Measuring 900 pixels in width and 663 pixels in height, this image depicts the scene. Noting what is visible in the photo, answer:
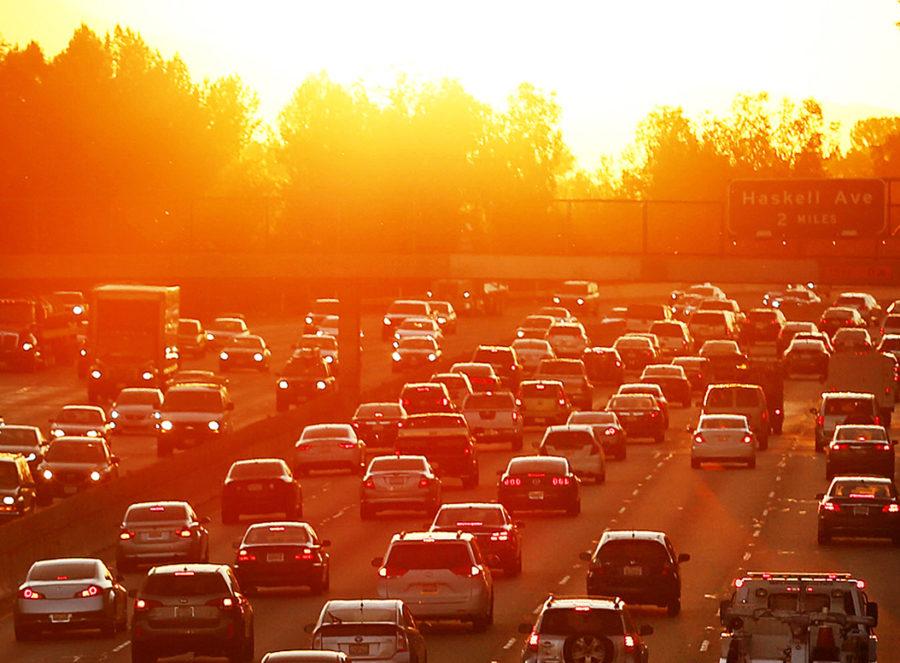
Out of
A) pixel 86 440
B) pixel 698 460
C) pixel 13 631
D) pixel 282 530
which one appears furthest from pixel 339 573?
pixel 698 460

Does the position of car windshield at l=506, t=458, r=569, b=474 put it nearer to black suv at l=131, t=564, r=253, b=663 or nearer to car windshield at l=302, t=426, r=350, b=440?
car windshield at l=302, t=426, r=350, b=440

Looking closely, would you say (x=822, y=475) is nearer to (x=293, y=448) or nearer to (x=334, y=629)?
(x=293, y=448)

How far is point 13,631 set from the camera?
38219 mm

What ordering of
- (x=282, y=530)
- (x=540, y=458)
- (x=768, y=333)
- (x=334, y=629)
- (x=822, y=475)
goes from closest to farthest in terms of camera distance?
(x=334, y=629) < (x=282, y=530) < (x=540, y=458) < (x=822, y=475) < (x=768, y=333)

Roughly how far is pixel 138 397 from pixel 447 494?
62.5ft

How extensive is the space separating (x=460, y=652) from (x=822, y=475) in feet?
108

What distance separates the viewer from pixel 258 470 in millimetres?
53188

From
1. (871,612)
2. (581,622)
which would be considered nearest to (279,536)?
(581,622)

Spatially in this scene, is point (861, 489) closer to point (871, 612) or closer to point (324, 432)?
point (324, 432)

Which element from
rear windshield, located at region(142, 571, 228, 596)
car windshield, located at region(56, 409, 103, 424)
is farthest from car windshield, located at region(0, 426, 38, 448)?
rear windshield, located at region(142, 571, 228, 596)

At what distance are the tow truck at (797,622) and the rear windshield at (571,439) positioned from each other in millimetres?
31711

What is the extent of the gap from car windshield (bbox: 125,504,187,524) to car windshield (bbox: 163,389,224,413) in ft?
76.3

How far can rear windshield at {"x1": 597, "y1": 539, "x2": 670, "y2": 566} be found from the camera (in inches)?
1526

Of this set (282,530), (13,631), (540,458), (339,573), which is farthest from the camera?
(540,458)
